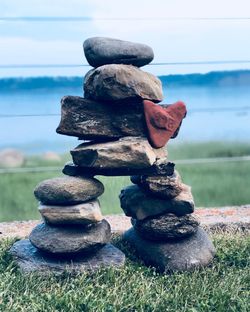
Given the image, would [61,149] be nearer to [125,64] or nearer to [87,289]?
[125,64]

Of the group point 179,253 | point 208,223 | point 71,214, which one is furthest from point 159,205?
point 208,223

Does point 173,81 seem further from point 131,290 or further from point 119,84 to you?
point 131,290

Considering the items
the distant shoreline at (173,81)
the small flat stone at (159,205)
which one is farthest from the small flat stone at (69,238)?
the distant shoreline at (173,81)

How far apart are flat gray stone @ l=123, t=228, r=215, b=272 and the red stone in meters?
0.73

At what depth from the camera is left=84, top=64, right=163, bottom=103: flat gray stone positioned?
443 cm

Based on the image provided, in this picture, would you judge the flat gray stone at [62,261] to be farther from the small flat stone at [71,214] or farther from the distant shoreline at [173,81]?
the distant shoreline at [173,81]

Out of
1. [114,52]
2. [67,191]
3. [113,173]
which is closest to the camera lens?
[67,191]

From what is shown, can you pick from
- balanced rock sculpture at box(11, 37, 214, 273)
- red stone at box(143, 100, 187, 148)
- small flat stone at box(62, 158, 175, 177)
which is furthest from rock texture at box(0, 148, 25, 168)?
red stone at box(143, 100, 187, 148)

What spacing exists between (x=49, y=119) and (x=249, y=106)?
2058 millimetres

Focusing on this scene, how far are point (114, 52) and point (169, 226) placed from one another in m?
1.28

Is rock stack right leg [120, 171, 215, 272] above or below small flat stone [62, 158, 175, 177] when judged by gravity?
below

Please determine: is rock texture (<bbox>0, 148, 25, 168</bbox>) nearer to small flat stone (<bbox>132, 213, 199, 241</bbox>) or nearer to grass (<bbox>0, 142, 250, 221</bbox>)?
grass (<bbox>0, 142, 250, 221</bbox>)

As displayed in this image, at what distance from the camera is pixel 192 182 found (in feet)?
22.1

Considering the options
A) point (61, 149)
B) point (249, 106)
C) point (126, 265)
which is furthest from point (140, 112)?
point (249, 106)
